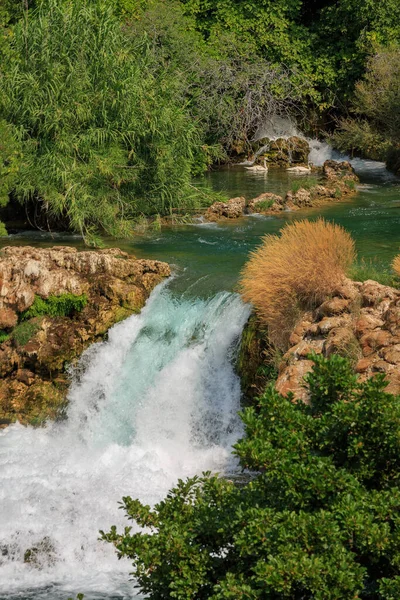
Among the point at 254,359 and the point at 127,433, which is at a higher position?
the point at 254,359

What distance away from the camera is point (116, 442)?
1423 centimetres

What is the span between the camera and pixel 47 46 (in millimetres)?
20156

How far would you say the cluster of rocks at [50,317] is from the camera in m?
15.2

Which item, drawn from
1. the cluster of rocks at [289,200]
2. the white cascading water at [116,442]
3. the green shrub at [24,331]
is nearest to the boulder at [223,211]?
the cluster of rocks at [289,200]

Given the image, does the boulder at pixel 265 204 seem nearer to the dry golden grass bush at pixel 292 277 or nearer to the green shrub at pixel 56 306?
the green shrub at pixel 56 306

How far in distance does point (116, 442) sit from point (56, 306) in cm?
A: 299

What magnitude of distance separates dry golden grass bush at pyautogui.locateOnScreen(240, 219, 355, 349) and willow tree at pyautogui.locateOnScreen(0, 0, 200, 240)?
6409 millimetres

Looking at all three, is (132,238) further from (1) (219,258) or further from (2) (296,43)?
(2) (296,43)

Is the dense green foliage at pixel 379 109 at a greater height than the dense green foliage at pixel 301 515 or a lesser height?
greater

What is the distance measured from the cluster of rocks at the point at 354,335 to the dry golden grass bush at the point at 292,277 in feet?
0.80

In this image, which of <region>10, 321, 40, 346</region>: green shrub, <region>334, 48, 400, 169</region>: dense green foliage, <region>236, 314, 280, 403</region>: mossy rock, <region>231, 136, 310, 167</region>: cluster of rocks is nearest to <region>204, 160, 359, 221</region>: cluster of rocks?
<region>334, 48, 400, 169</region>: dense green foliage

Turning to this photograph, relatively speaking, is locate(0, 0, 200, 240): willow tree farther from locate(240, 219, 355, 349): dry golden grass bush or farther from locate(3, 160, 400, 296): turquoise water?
locate(240, 219, 355, 349): dry golden grass bush

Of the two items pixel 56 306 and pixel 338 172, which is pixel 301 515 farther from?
pixel 338 172

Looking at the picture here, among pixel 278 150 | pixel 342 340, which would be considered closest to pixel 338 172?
pixel 278 150
